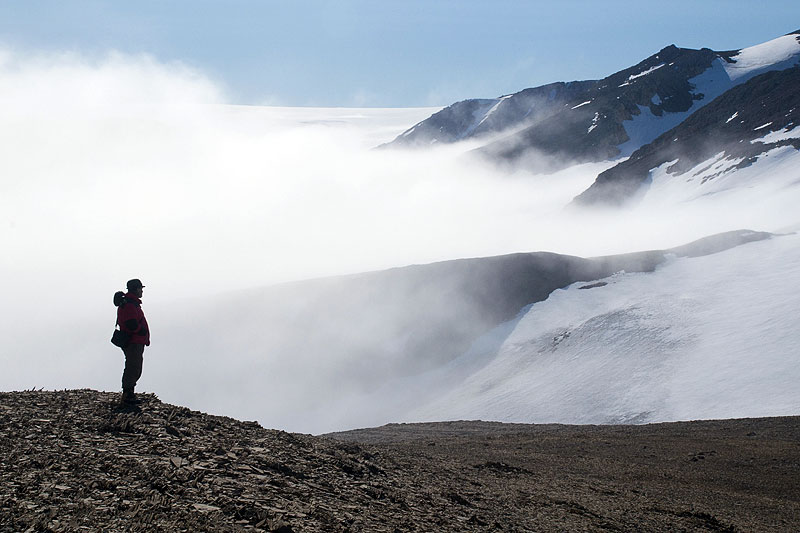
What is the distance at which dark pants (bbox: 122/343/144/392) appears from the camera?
11.7 m

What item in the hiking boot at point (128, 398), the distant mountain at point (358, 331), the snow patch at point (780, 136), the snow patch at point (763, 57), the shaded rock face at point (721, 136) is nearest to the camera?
the hiking boot at point (128, 398)

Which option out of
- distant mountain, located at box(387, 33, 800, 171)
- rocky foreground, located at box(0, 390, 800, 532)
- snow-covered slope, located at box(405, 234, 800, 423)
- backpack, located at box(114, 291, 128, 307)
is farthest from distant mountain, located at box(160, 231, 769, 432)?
distant mountain, located at box(387, 33, 800, 171)

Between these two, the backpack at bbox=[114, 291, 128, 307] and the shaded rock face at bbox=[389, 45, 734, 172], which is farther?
the shaded rock face at bbox=[389, 45, 734, 172]

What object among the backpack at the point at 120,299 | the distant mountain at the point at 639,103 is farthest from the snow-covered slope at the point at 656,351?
the distant mountain at the point at 639,103

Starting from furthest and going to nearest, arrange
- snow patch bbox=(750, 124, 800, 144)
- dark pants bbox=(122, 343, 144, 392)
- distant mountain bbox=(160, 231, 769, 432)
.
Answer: snow patch bbox=(750, 124, 800, 144) < distant mountain bbox=(160, 231, 769, 432) < dark pants bbox=(122, 343, 144, 392)

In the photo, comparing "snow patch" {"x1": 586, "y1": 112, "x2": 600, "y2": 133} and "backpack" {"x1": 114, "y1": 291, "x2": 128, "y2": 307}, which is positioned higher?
"snow patch" {"x1": 586, "y1": 112, "x2": 600, "y2": 133}

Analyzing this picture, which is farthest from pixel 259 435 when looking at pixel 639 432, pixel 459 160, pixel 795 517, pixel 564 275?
pixel 459 160

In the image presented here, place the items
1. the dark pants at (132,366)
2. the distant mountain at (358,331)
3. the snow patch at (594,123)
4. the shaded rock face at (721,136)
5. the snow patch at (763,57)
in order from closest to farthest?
the dark pants at (132,366)
the distant mountain at (358,331)
the shaded rock face at (721,136)
the snow patch at (763,57)
the snow patch at (594,123)

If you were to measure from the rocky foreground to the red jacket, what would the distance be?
1.23m

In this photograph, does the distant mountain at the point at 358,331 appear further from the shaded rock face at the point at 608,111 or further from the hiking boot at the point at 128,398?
the shaded rock face at the point at 608,111

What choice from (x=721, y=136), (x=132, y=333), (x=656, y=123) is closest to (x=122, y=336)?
(x=132, y=333)

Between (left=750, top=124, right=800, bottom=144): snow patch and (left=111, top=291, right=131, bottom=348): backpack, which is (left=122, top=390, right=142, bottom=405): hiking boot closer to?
(left=111, top=291, right=131, bottom=348): backpack

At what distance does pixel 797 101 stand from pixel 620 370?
273 ft

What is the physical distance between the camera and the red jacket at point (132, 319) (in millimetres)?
11984
